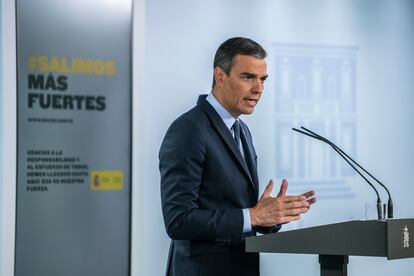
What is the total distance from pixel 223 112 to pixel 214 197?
0.37 m

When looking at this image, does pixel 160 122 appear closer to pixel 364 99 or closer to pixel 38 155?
pixel 38 155

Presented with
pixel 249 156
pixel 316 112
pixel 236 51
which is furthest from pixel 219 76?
pixel 316 112

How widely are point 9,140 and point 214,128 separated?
2.97 feet

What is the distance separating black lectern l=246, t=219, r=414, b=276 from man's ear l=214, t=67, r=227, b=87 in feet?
2.72

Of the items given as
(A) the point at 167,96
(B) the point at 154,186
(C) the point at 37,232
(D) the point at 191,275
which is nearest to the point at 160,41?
(A) the point at 167,96

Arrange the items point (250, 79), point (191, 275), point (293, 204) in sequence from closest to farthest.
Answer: point (293, 204)
point (191, 275)
point (250, 79)

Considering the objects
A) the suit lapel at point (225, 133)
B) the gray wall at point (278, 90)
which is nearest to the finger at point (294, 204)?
the suit lapel at point (225, 133)

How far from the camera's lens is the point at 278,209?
220 centimetres

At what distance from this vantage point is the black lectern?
71.5 inches

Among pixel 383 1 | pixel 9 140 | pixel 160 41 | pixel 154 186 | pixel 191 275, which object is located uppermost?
pixel 383 1

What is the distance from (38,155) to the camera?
2863mm

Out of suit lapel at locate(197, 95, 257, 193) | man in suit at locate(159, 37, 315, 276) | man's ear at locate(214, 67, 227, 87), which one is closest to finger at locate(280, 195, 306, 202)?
man in suit at locate(159, 37, 315, 276)

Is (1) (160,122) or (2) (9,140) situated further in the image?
(1) (160,122)

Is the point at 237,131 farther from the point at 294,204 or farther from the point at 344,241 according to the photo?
the point at 344,241
